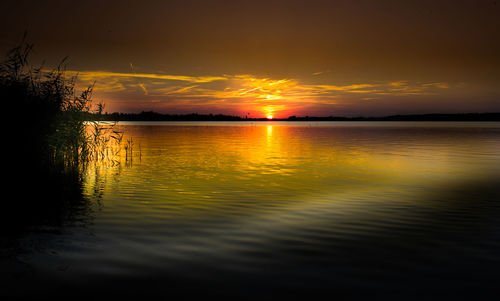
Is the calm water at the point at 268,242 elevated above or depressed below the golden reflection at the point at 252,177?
below

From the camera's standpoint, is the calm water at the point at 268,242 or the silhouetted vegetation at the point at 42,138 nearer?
the calm water at the point at 268,242

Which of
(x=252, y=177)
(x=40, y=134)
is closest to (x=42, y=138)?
(x=40, y=134)

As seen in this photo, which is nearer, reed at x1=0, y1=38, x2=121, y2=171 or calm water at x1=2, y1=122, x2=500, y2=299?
calm water at x1=2, y1=122, x2=500, y2=299

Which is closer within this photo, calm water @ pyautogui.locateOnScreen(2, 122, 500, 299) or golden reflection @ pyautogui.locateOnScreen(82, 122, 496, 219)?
calm water @ pyautogui.locateOnScreen(2, 122, 500, 299)

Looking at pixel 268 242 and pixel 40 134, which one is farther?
pixel 40 134

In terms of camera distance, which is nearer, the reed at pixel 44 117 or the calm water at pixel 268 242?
the calm water at pixel 268 242

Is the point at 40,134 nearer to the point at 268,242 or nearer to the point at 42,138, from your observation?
the point at 42,138

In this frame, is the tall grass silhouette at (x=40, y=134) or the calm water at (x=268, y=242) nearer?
the calm water at (x=268, y=242)

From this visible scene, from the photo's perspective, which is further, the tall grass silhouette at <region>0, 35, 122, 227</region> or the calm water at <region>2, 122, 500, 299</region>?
the tall grass silhouette at <region>0, 35, 122, 227</region>

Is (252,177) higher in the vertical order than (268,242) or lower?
higher

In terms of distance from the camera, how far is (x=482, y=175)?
20.3 meters

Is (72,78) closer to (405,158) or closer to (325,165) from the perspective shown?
(325,165)

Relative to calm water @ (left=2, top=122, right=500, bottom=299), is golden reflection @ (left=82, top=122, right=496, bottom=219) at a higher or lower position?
higher

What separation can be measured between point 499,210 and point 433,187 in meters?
4.36
